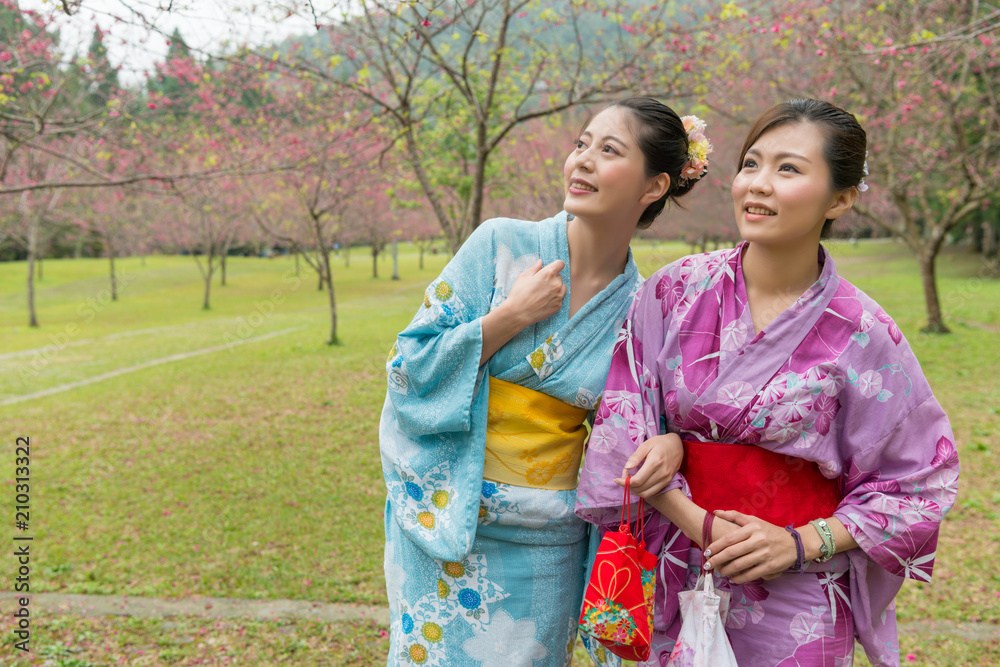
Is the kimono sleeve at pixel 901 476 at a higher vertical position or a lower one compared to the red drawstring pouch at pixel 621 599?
higher

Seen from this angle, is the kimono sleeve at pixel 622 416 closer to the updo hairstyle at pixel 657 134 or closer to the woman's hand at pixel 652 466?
the woman's hand at pixel 652 466

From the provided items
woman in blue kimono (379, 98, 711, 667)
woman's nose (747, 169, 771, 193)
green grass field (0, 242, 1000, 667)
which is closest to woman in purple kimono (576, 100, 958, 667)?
woman's nose (747, 169, 771, 193)

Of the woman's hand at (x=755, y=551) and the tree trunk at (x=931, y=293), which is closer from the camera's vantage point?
the woman's hand at (x=755, y=551)

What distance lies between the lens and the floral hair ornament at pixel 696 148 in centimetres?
198

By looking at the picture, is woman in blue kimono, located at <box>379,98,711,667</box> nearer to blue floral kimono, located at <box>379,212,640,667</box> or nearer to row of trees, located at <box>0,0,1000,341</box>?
blue floral kimono, located at <box>379,212,640,667</box>


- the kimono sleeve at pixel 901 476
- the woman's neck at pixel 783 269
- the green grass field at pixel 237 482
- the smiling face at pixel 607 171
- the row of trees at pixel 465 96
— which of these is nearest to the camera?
the kimono sleeve at pixel 901 476

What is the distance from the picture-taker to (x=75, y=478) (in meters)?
6.04

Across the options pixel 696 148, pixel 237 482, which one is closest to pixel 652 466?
pixel 696 148

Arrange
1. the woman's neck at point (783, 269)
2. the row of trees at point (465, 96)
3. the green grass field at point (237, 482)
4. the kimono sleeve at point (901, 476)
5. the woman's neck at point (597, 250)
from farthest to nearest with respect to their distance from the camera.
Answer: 1. the row of trees at point (465, 96)
2. the green grass field at point (237, 482)
3. the woman's neck at point (597, 250)
4. the woman's neck at point (783, 269)
5. the kimono sleeve at point (901, 476)

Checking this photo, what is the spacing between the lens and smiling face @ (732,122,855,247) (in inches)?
62.9

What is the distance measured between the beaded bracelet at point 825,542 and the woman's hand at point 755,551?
65 millimetres

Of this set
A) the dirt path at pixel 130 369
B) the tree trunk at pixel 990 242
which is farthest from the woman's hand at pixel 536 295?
the tree trunk at pixel 990 242

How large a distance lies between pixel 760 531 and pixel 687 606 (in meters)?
0.27

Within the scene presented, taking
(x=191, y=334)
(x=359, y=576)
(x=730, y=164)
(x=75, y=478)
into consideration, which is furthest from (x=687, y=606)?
(x=730, y=164)
